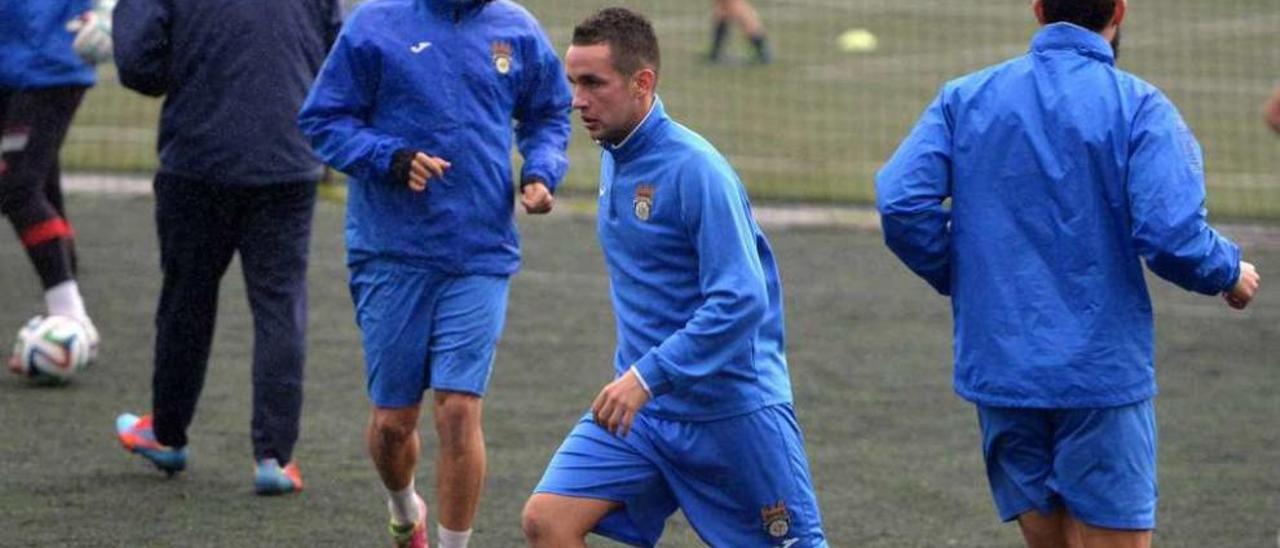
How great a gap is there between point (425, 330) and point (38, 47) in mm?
3445

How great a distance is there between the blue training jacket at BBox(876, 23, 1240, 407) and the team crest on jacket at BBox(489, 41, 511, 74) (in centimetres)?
178

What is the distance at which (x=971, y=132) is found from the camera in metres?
5.42

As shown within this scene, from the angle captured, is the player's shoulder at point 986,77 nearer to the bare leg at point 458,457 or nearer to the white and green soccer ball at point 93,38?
the bare leg at point 458,457

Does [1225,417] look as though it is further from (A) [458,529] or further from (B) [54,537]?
(B) [54,537]

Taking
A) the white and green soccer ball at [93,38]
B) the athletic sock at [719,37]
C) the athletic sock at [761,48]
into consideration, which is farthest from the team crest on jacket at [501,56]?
the athletic sock at [719,37]

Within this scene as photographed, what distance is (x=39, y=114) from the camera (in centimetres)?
970

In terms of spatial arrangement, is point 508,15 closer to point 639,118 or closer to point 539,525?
point 639,118

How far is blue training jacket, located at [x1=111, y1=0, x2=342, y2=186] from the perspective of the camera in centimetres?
772

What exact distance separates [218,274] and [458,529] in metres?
1.65

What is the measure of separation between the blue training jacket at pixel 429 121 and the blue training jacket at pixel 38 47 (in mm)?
3090

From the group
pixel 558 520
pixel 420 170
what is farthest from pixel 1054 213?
pixel 420 170

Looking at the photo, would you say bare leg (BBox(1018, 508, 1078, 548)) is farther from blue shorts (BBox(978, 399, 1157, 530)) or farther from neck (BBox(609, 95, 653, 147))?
neck (BBox(609, 95, 653, 147))

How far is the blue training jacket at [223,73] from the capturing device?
7719mm

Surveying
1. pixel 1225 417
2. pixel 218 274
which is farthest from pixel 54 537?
pixel 1225 417
